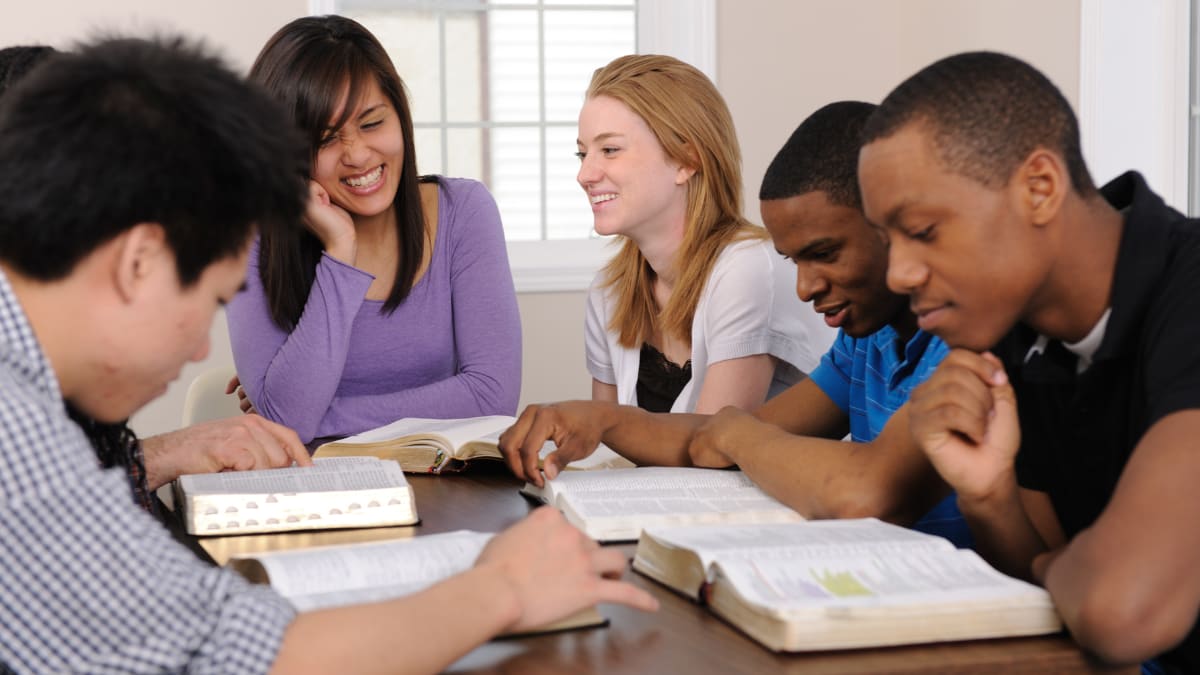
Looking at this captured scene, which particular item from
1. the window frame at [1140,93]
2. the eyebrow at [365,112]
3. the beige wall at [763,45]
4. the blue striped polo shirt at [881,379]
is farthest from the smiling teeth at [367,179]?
the window frame at [1140,93]

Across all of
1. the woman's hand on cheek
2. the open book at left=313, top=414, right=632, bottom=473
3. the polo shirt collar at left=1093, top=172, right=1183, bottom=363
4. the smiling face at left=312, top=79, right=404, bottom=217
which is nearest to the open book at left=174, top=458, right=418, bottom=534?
the open book at left=313, top=414, right=632, bottom=473

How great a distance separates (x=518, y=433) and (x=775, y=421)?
487mm

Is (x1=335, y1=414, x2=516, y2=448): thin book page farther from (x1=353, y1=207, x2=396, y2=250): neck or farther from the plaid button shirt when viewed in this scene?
the plaid button shirt

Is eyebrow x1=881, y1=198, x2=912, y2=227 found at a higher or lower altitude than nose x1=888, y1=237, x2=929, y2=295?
higher

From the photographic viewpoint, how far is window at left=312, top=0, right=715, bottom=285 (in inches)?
175

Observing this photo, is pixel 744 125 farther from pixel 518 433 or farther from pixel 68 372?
pixel 68 372

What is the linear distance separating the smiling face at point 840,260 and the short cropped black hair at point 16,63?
102cm

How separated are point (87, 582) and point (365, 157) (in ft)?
5.56

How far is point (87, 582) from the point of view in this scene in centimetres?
92

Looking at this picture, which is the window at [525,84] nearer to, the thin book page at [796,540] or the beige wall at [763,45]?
the beige wall at [763,45]

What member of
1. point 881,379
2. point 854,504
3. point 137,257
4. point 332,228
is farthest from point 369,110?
point 137,257

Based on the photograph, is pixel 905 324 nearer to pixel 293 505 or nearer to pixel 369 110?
pixel 293 505

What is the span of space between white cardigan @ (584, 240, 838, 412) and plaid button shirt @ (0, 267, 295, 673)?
4.95 ft

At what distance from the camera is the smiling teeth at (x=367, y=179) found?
2.58 meters
